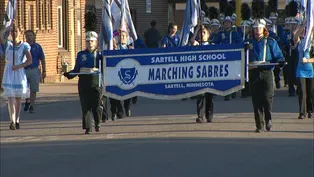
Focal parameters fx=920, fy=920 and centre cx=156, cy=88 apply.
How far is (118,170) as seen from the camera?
11898 mm

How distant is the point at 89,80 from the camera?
15930 millimetres

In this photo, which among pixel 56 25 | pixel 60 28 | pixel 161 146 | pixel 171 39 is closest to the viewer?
pixel 161 146

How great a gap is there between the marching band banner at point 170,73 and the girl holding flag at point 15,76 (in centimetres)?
331

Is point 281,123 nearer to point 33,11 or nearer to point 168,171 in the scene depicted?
point 168,171

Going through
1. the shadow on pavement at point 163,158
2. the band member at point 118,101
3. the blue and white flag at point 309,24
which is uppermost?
the blue and white flag at point 309,24

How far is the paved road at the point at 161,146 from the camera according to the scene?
468 inches

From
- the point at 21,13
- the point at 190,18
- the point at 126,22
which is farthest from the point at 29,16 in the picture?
the point at 190,18

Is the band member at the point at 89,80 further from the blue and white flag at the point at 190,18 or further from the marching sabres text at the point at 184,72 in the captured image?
the marching sabres text at the point at 184,72

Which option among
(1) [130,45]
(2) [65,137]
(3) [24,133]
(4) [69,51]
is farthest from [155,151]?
(4) [69,51]

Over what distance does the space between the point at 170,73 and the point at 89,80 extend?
105 inches

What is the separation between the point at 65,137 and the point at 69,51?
52.8ft

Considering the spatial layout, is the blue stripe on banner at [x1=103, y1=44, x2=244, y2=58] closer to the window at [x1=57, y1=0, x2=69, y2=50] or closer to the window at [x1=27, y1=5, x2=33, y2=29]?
the window at [x1=27, y1=5, x2=33, y2=29]

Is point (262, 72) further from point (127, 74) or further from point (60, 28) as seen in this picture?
point (60, 28)

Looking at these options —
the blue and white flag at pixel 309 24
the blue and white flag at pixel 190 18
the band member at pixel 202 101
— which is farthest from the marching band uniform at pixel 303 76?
the blue and white flag at pixel 190 18
